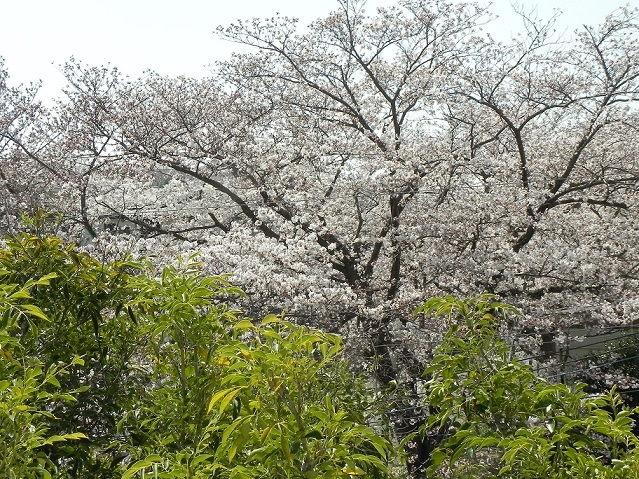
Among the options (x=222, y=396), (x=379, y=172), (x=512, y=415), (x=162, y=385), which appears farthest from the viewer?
(x=379, y=172)

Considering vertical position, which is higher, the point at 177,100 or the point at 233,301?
the point at 177,100

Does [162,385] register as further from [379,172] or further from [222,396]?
[379,172]

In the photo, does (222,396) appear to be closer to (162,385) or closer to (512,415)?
(162,385)

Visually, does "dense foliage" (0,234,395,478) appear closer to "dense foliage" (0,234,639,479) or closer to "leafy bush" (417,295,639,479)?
"dense foliage" (0,234,639,479)

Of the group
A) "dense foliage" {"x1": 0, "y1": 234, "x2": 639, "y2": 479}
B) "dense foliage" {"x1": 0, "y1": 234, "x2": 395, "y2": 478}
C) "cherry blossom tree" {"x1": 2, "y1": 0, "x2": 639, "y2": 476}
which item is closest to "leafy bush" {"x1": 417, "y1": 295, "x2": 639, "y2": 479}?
"dense foliage" {"x1": 0, "y1": 234, "x2": 639, "y2": 479}

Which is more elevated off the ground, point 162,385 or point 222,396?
point 222,396

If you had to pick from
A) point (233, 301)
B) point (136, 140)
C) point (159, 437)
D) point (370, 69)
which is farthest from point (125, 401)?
point (370, 69)

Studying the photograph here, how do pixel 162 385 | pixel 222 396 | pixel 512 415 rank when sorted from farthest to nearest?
pixel 162 385
pixel 512 415
pixel 222 396

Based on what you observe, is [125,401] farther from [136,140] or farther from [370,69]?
[370,69]

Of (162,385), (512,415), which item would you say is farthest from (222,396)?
(512,415)

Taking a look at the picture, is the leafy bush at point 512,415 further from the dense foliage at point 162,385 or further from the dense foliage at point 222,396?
the dense foliage at point 162,385

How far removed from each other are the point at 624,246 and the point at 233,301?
5.64m

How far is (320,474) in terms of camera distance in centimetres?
166

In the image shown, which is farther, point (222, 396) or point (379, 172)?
point (379, 172)
